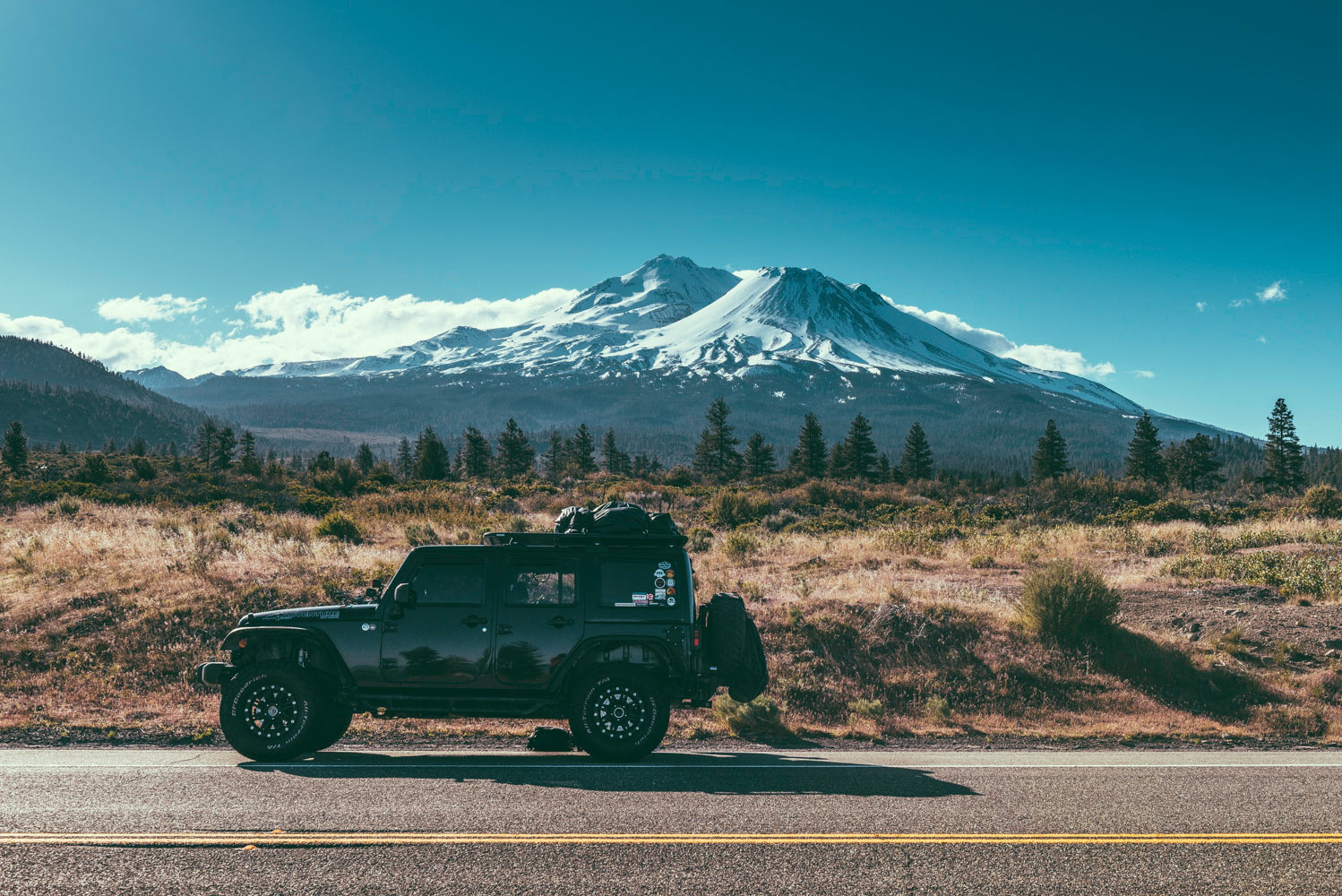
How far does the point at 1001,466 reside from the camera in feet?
650

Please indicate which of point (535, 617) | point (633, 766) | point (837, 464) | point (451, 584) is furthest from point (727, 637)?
point (837, 464)

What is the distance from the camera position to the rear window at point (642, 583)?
8383mm

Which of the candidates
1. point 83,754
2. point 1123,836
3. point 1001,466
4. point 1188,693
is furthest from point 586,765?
point 1001,466

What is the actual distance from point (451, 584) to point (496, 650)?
2.86 ft

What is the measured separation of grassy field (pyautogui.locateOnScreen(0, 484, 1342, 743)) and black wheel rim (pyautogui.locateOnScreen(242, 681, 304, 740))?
4.02 feet

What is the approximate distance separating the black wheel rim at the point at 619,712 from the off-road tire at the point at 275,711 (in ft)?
9.47

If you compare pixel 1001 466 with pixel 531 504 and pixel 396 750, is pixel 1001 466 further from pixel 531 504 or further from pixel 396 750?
pixel 396 750

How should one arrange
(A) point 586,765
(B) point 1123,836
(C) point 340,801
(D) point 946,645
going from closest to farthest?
1. (B) point 1123,836
2. (C) point 340,801
3. (A) point 586,765
4. (D) point 946,645

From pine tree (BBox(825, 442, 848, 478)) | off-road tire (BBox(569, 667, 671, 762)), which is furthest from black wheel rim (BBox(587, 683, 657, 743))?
pine tree (BBox(825, 442, 848, 478))

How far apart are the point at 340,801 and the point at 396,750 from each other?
222 centimetres

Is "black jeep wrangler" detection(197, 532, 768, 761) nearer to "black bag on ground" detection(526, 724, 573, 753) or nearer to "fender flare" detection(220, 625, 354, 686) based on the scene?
"fender flare" detection(220, 625, 354, 686)

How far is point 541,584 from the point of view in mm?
8445

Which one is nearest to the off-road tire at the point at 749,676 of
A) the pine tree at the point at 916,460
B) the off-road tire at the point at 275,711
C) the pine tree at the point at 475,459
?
the off-road tire at the point at 275,711

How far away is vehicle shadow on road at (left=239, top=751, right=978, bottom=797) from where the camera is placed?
7.27 metres
